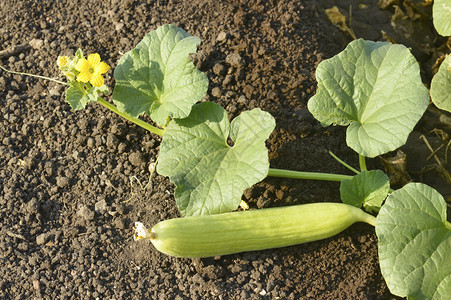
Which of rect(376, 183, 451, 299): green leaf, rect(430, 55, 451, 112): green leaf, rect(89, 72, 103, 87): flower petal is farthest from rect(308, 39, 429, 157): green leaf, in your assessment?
rect(89, 72, 103, 87): flower petal

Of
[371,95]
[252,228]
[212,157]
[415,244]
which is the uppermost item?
→ [371,95]

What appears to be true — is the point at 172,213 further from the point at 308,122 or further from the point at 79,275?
the point at 308,122

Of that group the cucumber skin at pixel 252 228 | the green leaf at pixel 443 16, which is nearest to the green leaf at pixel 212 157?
the cucumber skin at pixel 252 228

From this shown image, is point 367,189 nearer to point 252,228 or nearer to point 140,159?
point 252,228

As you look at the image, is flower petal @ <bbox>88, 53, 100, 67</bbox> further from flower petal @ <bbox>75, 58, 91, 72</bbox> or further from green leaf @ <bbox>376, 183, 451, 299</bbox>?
green leaf @ <bbox>376, 183, 451, 299</bbox>

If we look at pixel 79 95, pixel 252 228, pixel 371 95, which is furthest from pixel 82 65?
pixel 371 95

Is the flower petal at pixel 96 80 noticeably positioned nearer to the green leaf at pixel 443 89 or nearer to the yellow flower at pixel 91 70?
the yellow flower at pixel 91 70

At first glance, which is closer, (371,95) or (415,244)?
(415,244)
